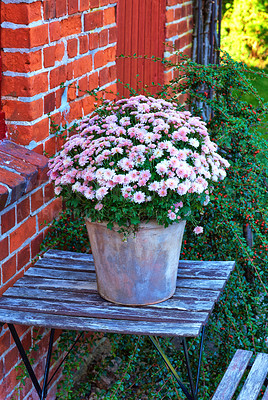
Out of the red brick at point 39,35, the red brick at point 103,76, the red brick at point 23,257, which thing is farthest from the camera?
the red brick at point 103,76

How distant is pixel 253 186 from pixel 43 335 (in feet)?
4.16

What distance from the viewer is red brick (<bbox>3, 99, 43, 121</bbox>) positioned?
7.22 ft

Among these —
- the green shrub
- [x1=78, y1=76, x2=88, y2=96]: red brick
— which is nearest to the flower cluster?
[x1=78, y1=76, x2=88, y2=96]: red brick

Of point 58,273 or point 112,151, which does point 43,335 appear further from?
point 112,151

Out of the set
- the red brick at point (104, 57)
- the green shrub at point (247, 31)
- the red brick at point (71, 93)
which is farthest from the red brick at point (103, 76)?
the green shrub at point (247, 31)

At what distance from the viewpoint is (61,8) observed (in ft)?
7.73

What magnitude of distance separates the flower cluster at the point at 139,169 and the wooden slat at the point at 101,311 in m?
0.31

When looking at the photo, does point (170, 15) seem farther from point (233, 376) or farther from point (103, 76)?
point (233, 376)

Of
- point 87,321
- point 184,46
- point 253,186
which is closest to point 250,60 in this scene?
point 184,46

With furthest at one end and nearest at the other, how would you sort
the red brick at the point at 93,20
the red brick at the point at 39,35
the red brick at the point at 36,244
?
the red brick at the point at 93,20 → the red brick at the point at 36,244 → the red brick at the point at 39,35

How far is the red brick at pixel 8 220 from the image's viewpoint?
2098mm

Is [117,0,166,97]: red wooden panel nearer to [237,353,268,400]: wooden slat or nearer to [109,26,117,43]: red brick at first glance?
[109,26,117,43]: red brick

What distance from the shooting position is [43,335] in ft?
8.14

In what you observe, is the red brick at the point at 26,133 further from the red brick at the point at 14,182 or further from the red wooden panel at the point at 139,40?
the red wooden panel at the point at 139,40
